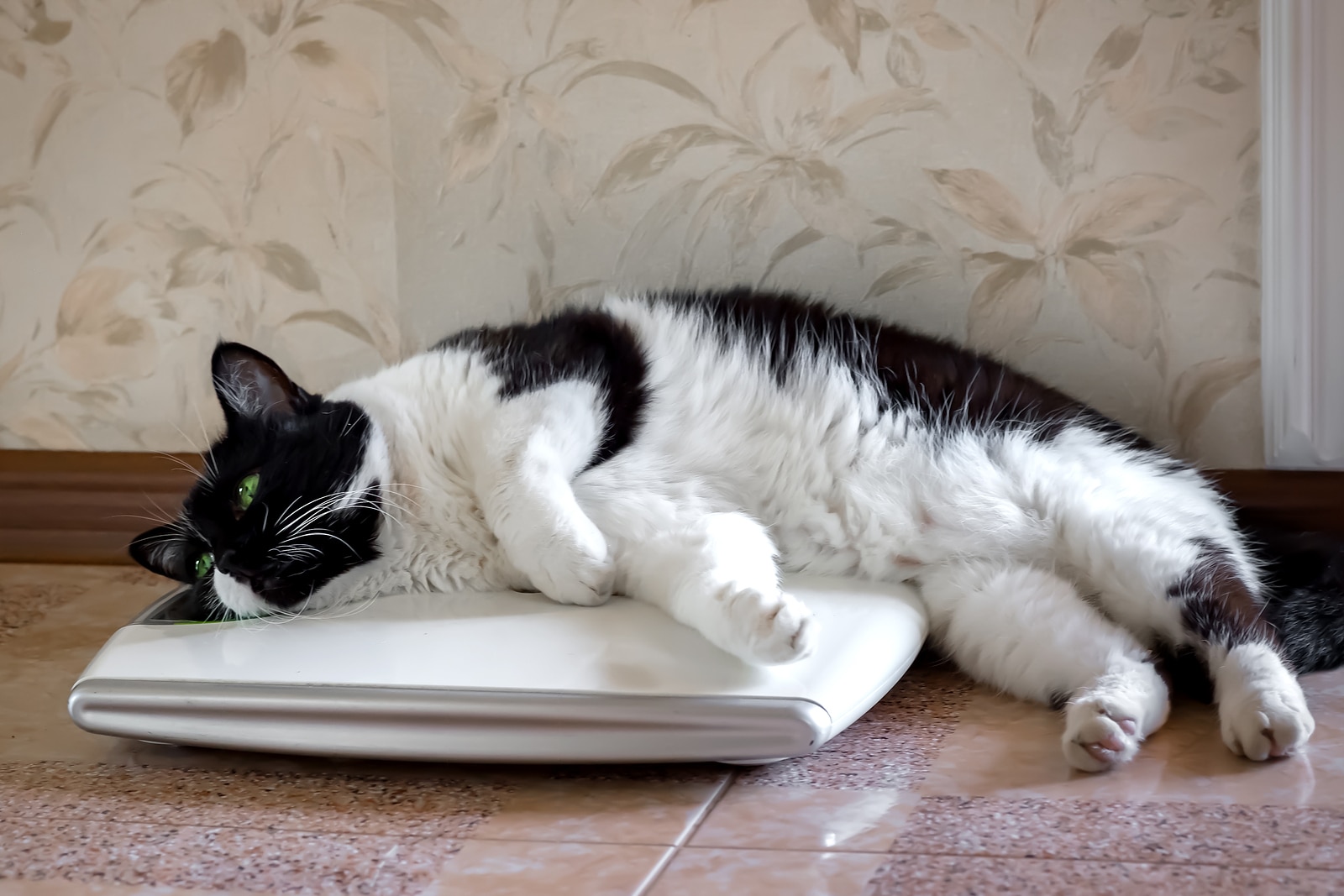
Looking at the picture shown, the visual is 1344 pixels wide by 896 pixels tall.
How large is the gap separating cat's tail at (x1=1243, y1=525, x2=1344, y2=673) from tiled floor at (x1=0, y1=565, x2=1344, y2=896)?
4cm

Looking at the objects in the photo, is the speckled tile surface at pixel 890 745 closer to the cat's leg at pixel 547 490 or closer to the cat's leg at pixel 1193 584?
the cat's leg at pixel 1193 584

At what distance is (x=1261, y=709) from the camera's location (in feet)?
3.75

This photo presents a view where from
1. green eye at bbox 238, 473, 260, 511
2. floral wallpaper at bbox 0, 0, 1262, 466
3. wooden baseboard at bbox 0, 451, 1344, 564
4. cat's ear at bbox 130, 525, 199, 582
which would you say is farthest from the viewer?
wooden baseboard at bbox 0, 451, 1344, 564

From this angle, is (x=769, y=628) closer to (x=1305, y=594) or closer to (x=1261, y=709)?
(x=1261, y=709)

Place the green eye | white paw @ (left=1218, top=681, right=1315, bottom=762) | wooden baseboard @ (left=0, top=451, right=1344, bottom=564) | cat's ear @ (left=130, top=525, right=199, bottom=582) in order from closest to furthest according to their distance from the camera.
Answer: white paw @ (left=1218, top=681, right=1315, bottom=762) → the green eye → cat's ear @ (left=130, top=525, right=199, bottom=582) → wooden baseboard @ (left=0, top=451, right=1344, bottom=564)

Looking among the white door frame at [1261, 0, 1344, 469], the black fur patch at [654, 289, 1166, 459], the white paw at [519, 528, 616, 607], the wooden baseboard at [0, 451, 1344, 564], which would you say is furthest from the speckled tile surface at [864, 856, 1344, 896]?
the wooden baseboard at [0, 451, 1344, 564]

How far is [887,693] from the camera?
4.64ft

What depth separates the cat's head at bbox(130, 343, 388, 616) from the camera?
4.73 feet

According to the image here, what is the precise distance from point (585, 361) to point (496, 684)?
20.7 inches

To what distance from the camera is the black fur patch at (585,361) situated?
1.56 m

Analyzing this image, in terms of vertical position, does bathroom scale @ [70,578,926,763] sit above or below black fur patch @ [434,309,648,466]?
below

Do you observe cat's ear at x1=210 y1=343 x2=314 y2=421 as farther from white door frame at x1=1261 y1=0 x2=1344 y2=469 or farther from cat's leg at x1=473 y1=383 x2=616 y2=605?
white door frame at x1=1261 y1=0 x2=1344 y2=469

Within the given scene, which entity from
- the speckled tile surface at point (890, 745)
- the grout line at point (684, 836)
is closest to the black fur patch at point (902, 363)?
the speckled tile surface at point (890, 745)

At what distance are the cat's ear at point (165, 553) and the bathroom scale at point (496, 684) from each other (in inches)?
7.3
